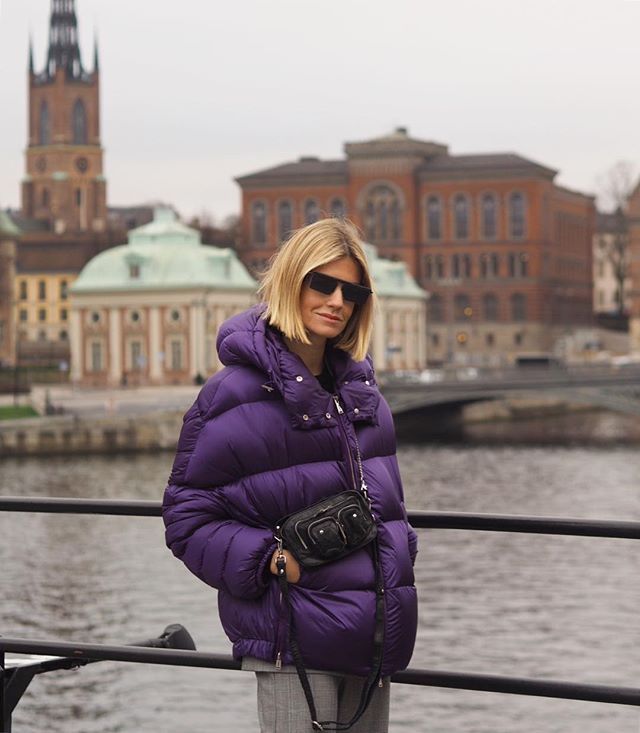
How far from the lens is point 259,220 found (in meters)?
116

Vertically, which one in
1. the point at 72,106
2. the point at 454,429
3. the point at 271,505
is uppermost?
the point at 72,106

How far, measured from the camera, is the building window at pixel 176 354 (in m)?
79.7

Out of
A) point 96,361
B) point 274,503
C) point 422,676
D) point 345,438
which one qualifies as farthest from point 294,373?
point 96,361

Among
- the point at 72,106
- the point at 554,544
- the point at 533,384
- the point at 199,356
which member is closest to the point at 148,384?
the point at 199,356

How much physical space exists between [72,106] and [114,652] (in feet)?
482

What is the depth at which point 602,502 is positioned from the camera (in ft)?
130

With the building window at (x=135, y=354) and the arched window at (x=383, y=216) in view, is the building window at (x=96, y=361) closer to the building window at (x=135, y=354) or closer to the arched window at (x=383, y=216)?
the building window at (x=135, y=354)

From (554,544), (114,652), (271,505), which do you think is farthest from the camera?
(554,544)

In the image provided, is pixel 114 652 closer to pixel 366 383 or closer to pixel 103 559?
pixel 366 383

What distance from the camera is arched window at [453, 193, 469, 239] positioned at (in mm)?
115250

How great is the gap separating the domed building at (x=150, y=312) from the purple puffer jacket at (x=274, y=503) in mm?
75568

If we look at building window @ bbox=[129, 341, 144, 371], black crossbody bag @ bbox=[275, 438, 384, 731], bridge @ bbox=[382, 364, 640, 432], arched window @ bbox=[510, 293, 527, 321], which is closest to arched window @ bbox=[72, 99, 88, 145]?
arched window @ bbox=[510, 293, 527, 321]

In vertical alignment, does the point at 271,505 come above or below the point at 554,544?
above

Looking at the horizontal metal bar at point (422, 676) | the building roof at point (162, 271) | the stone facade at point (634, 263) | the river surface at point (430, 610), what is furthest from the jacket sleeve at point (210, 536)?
the stone facade at point (634, 263)
